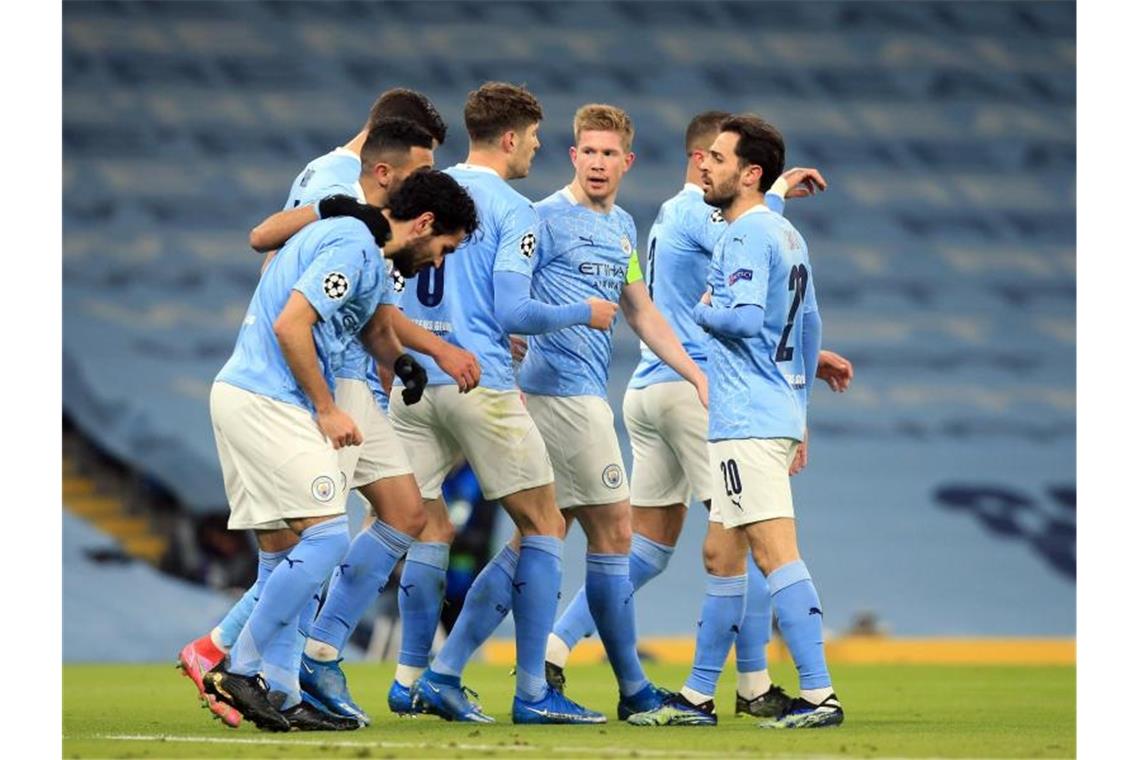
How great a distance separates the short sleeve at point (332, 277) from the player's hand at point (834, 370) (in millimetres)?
2016

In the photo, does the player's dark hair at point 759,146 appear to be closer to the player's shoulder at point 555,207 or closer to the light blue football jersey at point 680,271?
the player's shoulder at point 555,207

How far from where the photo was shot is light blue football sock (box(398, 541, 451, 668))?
6.79 metres

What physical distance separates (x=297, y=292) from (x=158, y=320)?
35.8 ft

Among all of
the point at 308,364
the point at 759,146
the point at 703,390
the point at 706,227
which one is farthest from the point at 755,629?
the point at 308,364

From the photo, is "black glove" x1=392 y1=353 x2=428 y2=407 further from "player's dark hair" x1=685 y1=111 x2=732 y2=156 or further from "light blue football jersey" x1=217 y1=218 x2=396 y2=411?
"player's dark hair" x1=685 y1=111 x2=732 y2=156

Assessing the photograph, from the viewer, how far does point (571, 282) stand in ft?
22.4

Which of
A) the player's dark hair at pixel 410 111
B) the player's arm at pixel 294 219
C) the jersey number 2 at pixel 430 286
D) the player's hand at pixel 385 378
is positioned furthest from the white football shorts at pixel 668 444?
the player's arm at pixel 294 219

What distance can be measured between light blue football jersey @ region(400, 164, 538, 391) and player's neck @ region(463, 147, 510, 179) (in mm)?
50

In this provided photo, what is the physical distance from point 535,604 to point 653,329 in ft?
3.72

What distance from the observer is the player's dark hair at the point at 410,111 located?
6.80m

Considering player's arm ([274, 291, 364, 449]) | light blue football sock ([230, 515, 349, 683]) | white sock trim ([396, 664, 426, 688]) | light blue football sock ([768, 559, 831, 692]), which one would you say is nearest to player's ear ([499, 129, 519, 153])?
player's arm ([274, 291, 364, 449])

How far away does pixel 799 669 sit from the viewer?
617 centimetres

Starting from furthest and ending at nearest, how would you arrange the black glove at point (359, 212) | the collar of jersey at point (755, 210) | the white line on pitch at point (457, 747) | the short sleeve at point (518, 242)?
the short sleeve at point (518, 242) < the collar of jersey at point (755, 210) < the black glove at point (359, 212) < the white line on pitch at point (457, 747)
